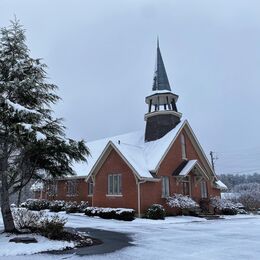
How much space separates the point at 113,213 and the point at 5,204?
12811mm

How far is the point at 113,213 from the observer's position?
25.2m

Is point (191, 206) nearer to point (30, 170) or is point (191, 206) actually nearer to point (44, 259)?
point (30, 170)

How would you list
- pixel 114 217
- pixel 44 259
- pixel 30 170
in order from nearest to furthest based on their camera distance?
1. pixel 44 259
2. pixel 30 170
3. pixel 114 217

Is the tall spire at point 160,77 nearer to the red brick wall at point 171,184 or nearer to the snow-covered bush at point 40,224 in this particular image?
the red brick wall at point 171,184

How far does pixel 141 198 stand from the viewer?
1036 inches

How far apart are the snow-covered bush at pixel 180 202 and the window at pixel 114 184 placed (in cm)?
438

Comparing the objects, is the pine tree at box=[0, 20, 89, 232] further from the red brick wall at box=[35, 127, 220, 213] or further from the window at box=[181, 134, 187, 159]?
the window at box=[181, 134, 187, 159]

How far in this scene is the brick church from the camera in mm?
27141

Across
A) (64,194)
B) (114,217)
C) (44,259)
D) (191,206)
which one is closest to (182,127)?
(191,206)

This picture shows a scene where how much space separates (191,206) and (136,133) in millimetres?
11297

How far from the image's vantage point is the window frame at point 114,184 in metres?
28.1

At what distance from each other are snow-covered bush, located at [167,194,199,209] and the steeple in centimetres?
660

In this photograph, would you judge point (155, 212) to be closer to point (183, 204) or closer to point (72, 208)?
point (183, 204)

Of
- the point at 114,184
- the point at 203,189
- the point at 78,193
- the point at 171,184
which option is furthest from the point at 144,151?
the point at 78,193
